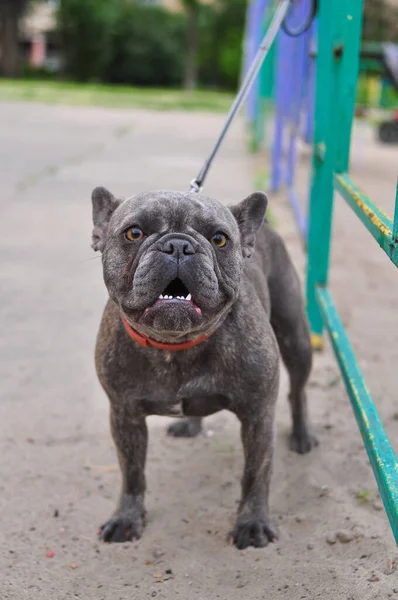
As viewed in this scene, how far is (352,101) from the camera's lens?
3.69 m

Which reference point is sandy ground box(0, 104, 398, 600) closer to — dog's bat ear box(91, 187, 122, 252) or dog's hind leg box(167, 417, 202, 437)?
dog's hind leg box(167, 417, 202, 437)

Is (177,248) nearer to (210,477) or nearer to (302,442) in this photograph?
(210,477)

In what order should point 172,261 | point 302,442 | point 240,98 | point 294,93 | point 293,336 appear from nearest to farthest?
point 172,261, point 240,98, point 293,336, point 302,442, point 294,93

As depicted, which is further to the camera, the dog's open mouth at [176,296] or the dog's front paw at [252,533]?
the dog's front paw at [252,533]

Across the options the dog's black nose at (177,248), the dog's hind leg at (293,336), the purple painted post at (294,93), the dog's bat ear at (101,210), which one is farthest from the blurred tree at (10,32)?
the dog's black nose at (177,248)

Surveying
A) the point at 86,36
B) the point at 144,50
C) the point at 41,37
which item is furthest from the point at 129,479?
the point at 41,37

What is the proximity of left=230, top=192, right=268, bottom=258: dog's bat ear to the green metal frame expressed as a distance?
14.8 inches

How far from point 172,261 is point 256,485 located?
40.4 inches

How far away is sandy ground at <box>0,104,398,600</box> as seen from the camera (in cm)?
254

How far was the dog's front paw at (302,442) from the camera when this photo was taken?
344 cm

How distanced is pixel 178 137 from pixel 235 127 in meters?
4.32

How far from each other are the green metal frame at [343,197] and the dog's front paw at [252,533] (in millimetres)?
465

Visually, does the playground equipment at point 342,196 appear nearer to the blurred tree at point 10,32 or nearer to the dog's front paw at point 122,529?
the dog's front paw at point 122,529

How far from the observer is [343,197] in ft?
11.7
